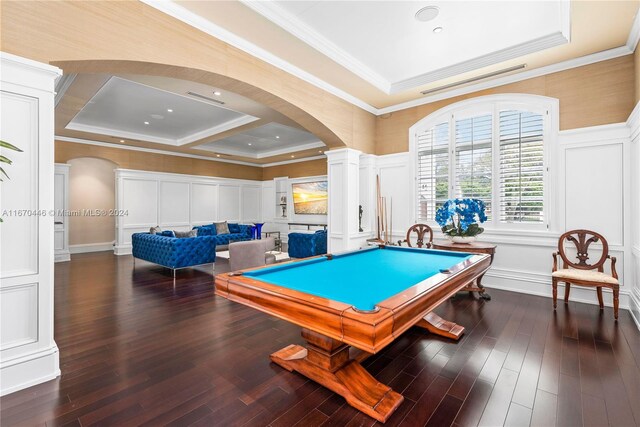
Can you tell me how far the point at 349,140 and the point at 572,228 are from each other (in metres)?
3.52

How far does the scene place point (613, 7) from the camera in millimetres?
2930

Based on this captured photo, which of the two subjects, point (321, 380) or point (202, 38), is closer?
point (321, 380)

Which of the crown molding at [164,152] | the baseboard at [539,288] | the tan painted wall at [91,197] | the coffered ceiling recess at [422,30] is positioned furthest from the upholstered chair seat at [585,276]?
the tan painted wall at [91,197]

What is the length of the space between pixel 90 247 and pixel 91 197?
4.92 feet

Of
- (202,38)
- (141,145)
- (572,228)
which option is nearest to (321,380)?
(202,38)

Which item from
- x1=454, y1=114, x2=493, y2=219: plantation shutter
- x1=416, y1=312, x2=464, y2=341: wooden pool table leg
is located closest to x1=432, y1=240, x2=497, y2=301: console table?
x1=454, y1=114, x2=493, y2=219: plantation shutter

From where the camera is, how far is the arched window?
169 inches

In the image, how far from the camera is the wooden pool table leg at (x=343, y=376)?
1.86 m

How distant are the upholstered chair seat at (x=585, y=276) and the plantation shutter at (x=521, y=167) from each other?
956 millimetres

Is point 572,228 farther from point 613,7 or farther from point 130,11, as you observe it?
point 130,11

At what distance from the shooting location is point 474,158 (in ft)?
15.8

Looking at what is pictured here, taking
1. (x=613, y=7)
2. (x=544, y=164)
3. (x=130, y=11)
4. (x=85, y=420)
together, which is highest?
(x=613, y=7)

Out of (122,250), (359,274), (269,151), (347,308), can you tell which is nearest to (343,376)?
(359,274)

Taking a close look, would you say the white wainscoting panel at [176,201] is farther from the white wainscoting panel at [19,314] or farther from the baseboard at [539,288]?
the baseboard at [539,288]
